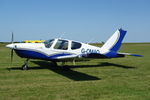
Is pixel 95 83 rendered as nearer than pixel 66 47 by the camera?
Yes

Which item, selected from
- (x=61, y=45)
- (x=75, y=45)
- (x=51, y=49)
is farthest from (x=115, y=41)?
(x=51, y=49)

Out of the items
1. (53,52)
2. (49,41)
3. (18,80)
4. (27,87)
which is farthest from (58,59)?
(27,87)

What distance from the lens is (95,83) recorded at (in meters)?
7.83

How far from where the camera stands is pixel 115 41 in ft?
45.3

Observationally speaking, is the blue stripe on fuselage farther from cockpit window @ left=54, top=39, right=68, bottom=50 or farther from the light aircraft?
cockpit window @ left=54, top=39, right=68, bottom=50

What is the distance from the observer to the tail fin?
13617mm

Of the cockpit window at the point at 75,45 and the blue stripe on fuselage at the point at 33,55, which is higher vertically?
the cockpit window at the point at 75,45

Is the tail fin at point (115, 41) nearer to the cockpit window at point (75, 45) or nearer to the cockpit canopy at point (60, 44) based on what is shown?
the cockpit window at point (75, 45)

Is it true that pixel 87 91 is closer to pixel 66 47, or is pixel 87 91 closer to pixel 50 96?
pixel 50 96

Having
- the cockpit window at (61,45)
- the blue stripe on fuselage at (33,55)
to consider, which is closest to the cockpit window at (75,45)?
the cockpit window at (61,45)

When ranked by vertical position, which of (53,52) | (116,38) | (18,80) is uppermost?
(116,38)

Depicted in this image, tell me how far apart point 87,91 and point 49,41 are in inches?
228

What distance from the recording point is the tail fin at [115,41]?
13.6 metres

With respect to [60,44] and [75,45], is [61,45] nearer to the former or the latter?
[60,44]
